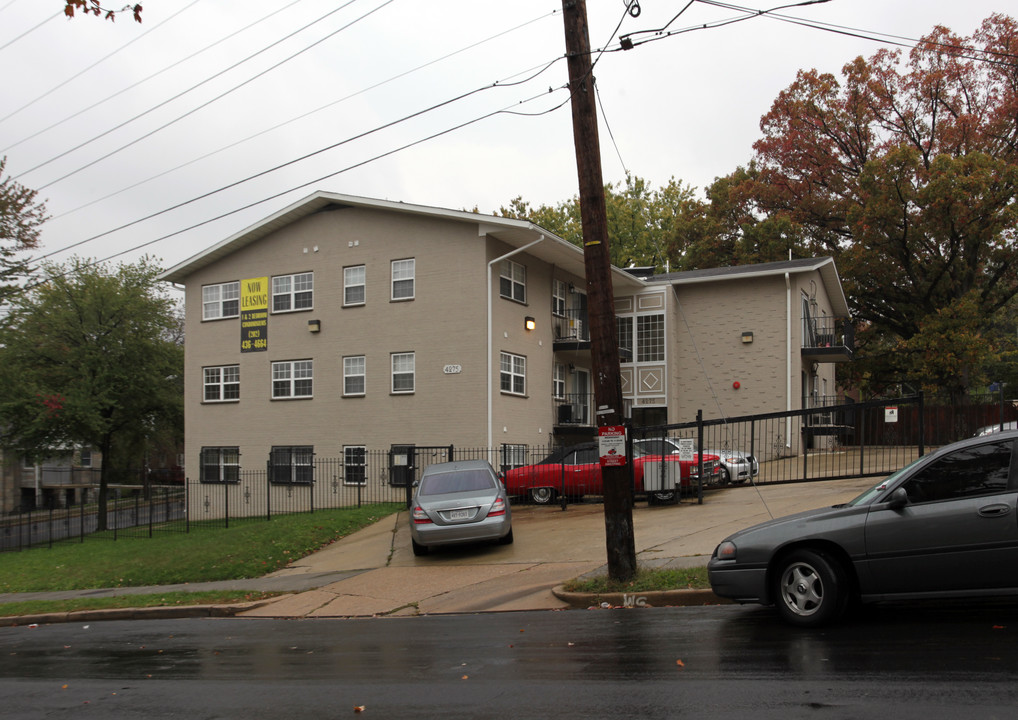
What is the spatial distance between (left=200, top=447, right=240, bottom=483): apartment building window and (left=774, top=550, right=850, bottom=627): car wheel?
24.2 meters

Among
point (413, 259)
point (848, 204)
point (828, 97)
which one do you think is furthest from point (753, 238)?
point (413, 259)

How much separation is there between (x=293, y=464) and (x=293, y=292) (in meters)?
5.70

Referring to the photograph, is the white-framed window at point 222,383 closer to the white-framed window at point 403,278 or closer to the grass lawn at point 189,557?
the white-framed window at point 403,278

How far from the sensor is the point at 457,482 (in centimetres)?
1533

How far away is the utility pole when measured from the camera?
10.6 metres

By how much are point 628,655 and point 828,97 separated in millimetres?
37639

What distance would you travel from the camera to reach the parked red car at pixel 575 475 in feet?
59.9

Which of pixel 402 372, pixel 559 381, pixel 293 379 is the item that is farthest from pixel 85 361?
Result: pixel 559 381

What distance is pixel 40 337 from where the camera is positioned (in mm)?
28547

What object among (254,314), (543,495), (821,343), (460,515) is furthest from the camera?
(821,343)

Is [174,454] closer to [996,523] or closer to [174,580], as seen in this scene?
[174,580]

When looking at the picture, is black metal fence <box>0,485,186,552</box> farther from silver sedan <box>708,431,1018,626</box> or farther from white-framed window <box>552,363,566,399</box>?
silver sedan <box>708,431,1018,626</box>

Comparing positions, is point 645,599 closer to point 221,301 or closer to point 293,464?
point 293,464

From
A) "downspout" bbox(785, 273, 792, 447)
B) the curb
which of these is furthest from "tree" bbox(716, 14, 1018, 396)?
the curb
